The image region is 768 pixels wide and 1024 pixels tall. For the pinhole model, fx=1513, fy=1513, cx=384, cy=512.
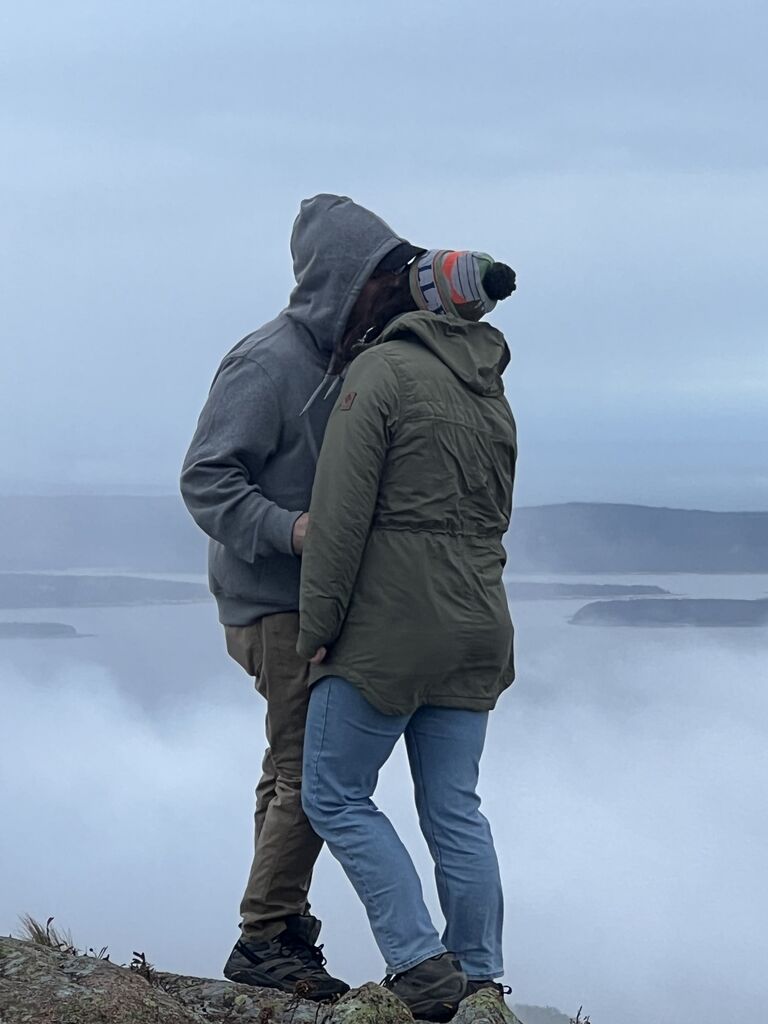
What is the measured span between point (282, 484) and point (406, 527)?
64cm

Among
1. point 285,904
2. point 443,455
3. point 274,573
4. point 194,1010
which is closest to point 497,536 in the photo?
point 443,455

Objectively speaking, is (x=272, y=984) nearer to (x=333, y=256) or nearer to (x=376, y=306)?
(x=376, y=306)

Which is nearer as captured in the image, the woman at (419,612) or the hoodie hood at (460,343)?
the woman at (419,612)

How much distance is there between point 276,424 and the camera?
5.32 m

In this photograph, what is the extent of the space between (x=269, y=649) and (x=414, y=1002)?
50.7 inches

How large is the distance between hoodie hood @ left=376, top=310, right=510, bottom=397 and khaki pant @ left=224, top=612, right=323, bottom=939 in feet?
3.42

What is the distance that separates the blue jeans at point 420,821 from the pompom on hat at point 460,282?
133cm

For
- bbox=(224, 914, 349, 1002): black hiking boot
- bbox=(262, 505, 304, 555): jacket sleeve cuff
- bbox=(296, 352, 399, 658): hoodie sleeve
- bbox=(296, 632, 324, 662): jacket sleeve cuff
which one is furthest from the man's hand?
bbox=(224, 914, 349, 1002): black hiking boot

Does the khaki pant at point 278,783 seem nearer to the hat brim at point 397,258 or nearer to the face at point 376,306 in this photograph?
the face at point 376,306

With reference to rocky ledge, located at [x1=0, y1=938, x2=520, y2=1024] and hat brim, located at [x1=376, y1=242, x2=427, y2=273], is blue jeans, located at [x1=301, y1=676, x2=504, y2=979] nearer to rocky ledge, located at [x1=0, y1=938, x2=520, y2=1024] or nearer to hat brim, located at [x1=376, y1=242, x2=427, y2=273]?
rocky ledge, located at [x1=0, y1=938, x2=520, y2=1024]

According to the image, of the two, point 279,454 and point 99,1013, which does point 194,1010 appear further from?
point 279,454

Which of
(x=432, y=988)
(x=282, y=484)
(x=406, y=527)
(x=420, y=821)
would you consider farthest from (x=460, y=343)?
(x=432, y=988)

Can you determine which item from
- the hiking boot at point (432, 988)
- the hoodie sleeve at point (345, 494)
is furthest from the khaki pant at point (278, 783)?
the hiking boot at point (432, 988)

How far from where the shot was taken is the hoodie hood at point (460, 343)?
16.5 ft
